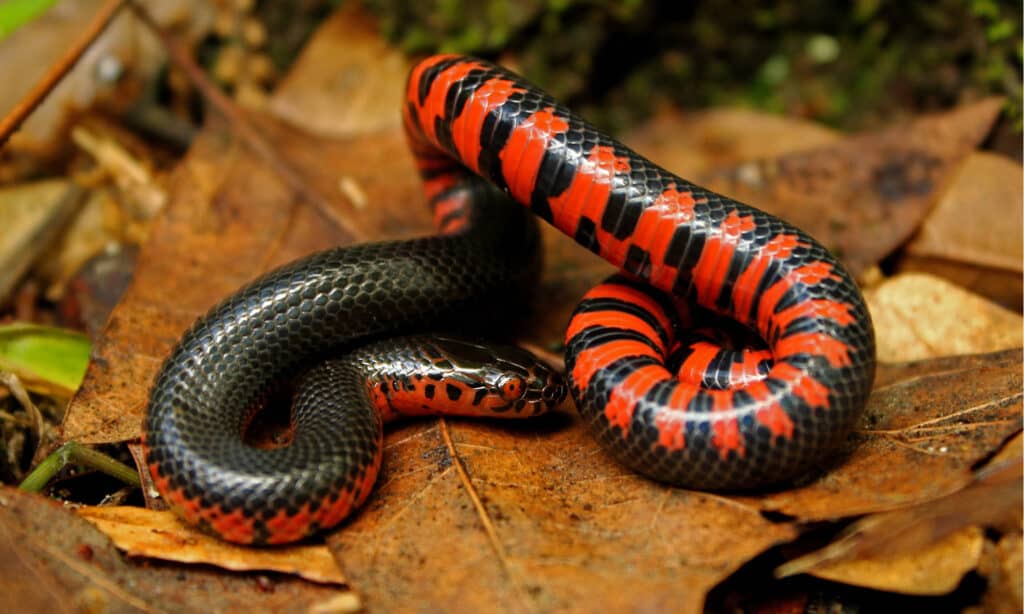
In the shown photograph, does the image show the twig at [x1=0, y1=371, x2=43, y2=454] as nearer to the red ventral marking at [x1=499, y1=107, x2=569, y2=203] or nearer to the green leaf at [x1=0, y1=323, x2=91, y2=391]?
the green leaf at [x1=0, y1=323, x2=91, y2=391]

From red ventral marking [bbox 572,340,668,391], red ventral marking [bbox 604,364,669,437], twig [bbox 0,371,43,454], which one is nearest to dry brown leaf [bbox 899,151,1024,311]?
red ventral marking [bbox 572,340,668,391]

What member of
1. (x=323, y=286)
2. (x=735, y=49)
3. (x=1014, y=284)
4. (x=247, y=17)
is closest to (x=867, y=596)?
(x=1014, y=284)

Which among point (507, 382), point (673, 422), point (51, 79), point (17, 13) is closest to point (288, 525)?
point (507, 382)

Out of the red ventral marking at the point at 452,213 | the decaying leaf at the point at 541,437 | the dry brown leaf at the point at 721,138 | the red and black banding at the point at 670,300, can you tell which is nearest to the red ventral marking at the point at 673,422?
the red and black banding at the point at 670,300

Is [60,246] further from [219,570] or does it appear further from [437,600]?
[437,600]

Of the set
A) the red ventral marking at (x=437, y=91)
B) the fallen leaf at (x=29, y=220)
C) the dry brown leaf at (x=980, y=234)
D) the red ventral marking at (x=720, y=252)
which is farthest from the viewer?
the fallen leaf at (x=29, y=220)

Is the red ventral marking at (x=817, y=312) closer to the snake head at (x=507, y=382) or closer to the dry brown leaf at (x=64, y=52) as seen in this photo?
the snake head at (x=507, y=382)

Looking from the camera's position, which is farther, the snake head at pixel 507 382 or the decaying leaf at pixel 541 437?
the snake head at pixel 507 382
